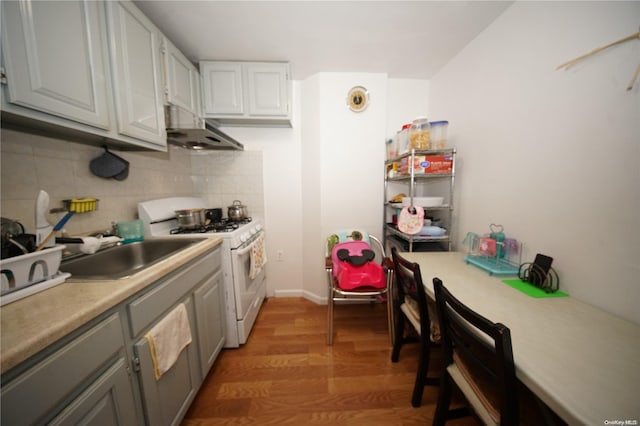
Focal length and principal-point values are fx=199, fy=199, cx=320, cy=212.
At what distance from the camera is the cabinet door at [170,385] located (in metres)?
0.81

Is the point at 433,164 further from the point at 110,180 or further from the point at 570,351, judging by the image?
the point at 110,180

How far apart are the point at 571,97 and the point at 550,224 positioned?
669 mm

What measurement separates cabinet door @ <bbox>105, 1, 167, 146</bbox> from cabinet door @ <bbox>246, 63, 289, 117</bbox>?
0.69 metres

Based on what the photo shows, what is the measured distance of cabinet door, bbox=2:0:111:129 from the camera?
71 cm

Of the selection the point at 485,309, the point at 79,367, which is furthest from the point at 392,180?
the point at 79,367

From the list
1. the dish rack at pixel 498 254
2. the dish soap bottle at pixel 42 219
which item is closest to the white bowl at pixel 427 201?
the dish rack at pixel 498 254

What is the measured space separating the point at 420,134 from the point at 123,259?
238 centimetres

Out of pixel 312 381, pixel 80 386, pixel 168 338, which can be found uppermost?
pixel 80 386

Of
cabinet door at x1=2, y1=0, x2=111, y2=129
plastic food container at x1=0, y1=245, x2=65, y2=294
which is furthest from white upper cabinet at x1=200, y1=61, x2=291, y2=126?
plastic food container at x1=0, y1=245, x2=65, y2=294

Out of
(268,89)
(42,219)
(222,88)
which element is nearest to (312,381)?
(42,219)

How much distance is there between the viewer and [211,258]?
1375 mm

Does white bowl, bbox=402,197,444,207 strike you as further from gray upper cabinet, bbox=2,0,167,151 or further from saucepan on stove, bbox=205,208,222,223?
gray upper cabinet, bbox=2,0,167,151

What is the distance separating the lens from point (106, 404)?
670 millimetres

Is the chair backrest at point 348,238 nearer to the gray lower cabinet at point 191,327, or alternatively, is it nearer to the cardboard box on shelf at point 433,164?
the cardboard box on shelf at point 433,164
